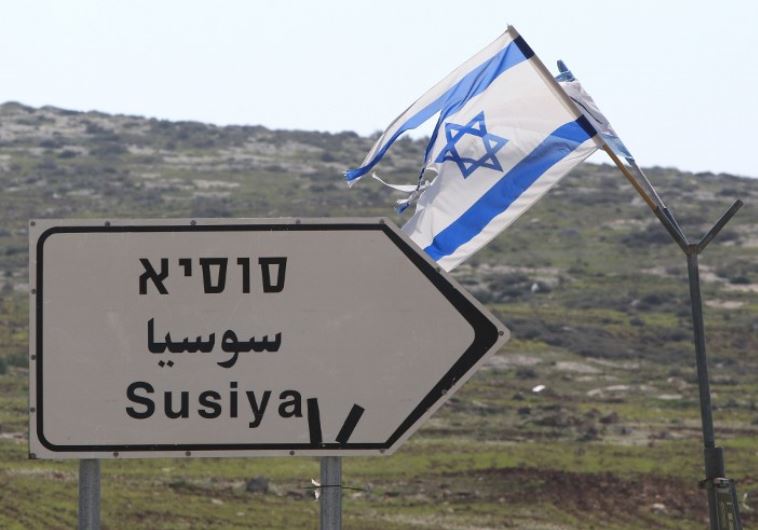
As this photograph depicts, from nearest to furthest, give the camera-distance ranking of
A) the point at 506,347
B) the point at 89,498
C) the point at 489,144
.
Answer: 1. the point at 89,498
2. the point at 489,144
3. the point at 506,347

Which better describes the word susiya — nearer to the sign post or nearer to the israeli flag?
the sign post

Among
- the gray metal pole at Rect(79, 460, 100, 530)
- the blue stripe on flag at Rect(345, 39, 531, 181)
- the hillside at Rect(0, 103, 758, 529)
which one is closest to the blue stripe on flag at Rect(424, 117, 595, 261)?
the blue stripe on flag at Rect(345, 39, 531, 181)

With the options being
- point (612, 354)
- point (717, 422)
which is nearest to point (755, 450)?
point (717, 422)

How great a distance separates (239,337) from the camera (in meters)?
3.29

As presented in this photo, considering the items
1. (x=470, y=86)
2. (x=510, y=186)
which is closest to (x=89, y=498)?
(x=510, y=186)

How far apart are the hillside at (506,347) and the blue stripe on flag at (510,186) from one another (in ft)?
9.78

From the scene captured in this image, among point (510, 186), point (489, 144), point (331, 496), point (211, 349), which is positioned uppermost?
point (489, 144)

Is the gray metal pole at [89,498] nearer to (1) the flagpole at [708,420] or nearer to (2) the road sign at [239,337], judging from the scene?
(2) the road sign at [239,337]

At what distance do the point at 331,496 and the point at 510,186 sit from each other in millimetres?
5187

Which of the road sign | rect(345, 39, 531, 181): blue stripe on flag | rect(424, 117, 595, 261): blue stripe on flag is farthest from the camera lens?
rect(345, 39, 531, 181): blue stripe on flag

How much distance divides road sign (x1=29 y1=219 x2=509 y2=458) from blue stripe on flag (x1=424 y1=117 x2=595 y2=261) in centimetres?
410

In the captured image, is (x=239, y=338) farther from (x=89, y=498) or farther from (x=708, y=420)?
(x=708, y=420)

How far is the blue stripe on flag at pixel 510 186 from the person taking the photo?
755 centimetres

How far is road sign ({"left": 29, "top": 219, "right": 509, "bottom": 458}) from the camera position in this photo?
3260mm
